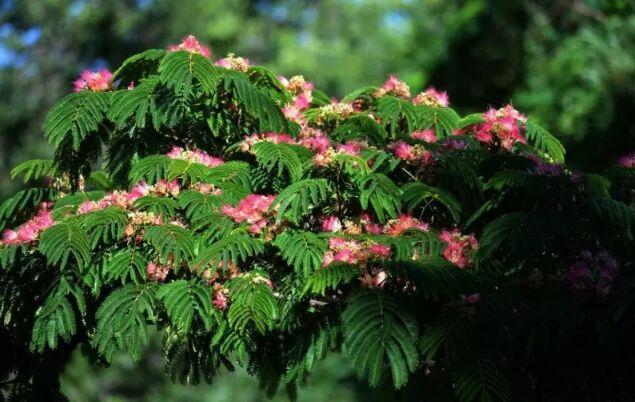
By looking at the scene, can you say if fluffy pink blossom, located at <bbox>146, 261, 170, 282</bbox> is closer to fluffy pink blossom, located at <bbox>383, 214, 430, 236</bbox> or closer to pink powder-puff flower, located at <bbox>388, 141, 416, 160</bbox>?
fluffy pink blossom, located at <bbox>383, 214, 430, 236</bbox>

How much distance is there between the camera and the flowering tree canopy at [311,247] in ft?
10.1

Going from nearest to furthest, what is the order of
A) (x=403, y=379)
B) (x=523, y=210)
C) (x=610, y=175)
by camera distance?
(x=403, y=379), (x=523, y=210), (x=610, y=175)

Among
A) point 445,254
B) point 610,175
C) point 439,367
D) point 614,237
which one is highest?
point 610,175

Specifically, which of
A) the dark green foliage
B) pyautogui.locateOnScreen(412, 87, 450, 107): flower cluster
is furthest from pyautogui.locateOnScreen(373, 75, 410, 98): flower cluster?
the dark green foliage

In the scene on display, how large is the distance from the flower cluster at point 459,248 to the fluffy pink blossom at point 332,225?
16.8 inches

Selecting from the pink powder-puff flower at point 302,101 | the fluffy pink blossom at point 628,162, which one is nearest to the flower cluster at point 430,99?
the pink powder-puff flower at point 302,101

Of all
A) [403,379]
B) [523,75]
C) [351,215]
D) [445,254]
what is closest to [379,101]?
[351,215]

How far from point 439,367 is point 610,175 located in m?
1.31

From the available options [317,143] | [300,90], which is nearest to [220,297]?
[317,143]

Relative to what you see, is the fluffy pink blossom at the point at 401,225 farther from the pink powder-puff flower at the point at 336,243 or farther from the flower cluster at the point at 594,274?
the flower cluster at the point at 594,274

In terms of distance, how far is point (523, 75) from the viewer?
11.8 m

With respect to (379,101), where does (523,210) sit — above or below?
below

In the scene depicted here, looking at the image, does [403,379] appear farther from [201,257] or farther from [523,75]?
[523,75]

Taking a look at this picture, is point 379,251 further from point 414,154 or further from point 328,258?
point 414,154
